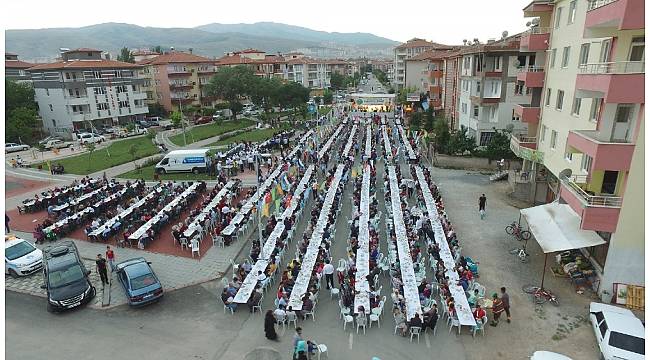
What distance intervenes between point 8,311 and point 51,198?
14617mm

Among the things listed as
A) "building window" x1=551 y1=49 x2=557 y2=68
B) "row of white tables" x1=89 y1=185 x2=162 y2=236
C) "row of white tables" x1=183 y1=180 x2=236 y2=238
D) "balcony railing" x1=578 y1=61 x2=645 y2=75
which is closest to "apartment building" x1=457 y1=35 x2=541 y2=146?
"building window" x1=551 y1=49 x2=557 y2=68

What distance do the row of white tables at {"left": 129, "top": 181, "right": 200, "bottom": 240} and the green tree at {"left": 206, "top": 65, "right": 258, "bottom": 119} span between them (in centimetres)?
4291

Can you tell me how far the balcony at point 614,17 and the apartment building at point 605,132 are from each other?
0.03 m

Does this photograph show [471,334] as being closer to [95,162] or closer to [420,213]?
[420,213]

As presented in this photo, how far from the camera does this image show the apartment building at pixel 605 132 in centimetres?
1414

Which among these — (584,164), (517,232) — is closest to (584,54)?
(584,164)

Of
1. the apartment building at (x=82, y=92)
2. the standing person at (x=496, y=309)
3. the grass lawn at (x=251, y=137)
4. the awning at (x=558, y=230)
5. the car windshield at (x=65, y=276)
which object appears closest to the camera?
the standing person at (x=496, y=309)

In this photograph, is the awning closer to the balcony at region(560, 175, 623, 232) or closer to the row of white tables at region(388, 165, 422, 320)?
the balcony at region(560, 175, 623, 232)

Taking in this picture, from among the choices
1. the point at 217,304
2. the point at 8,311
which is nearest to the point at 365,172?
the point at 217,304

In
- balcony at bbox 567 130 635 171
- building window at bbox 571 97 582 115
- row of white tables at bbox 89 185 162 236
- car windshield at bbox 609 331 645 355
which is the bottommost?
row of white tables at bbox 89 185 162 236

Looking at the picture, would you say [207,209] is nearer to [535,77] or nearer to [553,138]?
[553,138]

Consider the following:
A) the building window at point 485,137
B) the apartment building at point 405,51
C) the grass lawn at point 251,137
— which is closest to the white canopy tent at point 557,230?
the building window at point 485,137

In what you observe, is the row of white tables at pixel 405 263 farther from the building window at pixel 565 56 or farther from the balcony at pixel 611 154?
the building window at pixel 565 56

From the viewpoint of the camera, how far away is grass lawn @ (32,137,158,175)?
40.4 m
